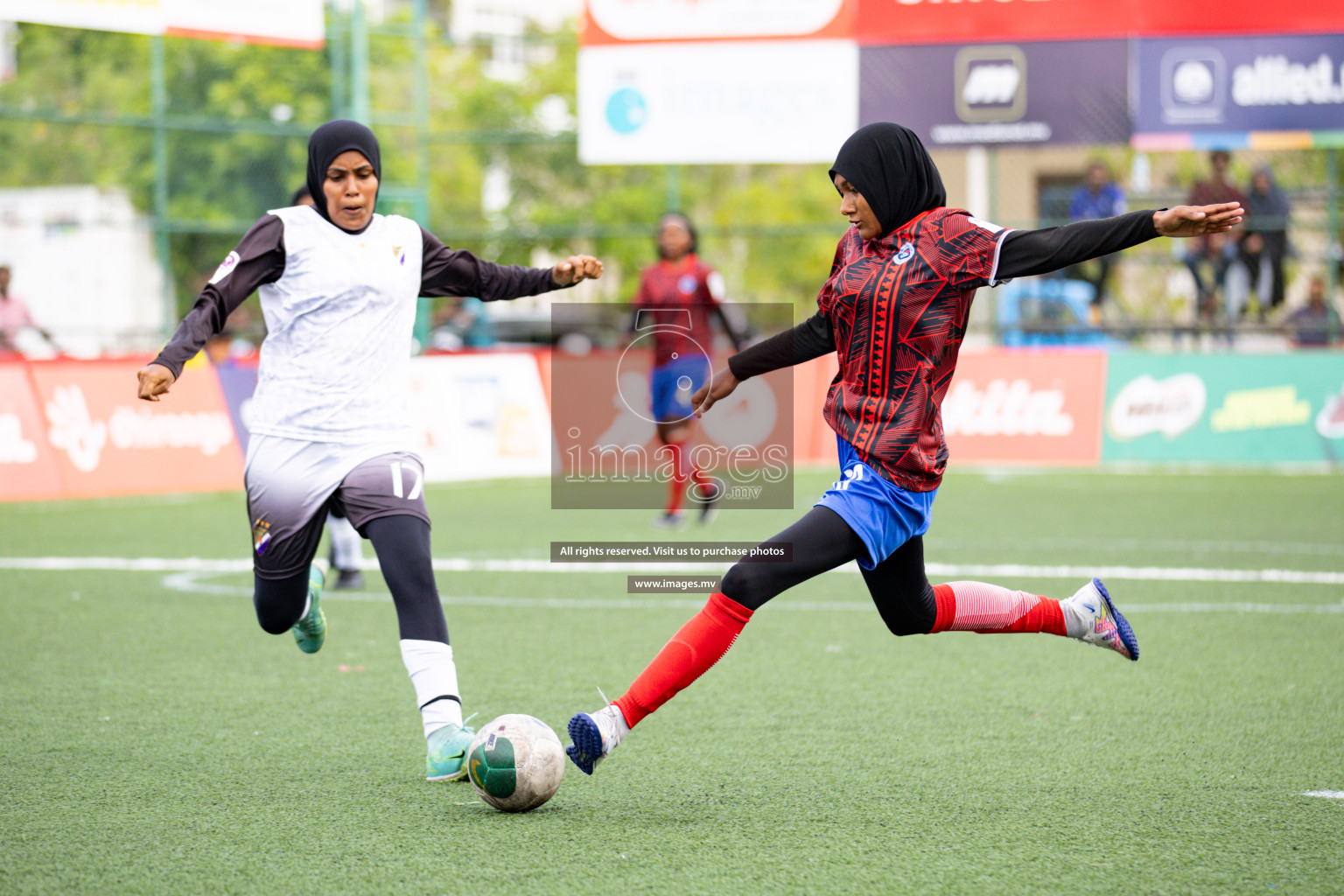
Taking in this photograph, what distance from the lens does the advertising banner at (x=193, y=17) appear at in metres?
16.3

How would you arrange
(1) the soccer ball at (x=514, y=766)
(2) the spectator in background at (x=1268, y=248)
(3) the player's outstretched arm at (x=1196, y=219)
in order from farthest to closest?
(2) the spectator in background at (x=1268, y=248), (1) the soccer ball at (x=514, y=766), (3) the player's outstretched arm at (x=1196, y=219)

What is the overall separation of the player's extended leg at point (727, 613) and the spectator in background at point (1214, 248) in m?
13.7

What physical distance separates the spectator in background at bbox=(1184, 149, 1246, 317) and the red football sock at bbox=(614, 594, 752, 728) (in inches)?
546

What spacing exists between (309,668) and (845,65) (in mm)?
12872

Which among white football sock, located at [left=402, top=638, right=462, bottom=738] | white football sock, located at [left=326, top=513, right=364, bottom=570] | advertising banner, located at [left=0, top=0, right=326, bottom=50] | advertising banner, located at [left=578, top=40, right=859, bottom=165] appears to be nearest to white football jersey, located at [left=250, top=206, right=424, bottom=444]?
white football sock, located at [left=402, top=638, right=462, bottom=738]

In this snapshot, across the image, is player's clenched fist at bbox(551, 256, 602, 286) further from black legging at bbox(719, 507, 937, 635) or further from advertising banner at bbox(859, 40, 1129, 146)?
advertising banner at bbox(859, 40, 1129, 146)

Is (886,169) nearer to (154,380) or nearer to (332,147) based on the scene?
(332,147)

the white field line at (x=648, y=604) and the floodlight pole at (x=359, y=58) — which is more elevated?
the floodlight pole at (x=359, y=58)

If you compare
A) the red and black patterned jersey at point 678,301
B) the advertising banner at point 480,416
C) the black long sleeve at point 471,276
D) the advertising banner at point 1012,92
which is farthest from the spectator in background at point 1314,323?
the black long sleeve at point 471,276

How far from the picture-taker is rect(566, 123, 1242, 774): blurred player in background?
4.31 metres

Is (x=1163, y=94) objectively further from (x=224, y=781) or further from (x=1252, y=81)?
(x=224, y=781)

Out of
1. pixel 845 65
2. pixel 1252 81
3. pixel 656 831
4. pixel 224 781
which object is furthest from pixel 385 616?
pixel 1252 81

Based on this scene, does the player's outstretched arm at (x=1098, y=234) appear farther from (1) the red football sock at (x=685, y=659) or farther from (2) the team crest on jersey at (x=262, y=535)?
(2) the team crest on jersey at (x=262, y=535)

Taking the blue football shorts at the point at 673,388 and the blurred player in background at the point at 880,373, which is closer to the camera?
the blurred player in background at the point at 880,373
